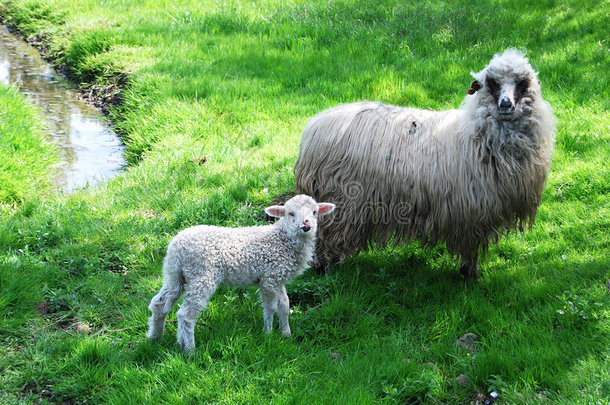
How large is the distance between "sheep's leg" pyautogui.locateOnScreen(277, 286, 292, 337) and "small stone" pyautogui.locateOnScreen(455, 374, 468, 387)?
109 cm

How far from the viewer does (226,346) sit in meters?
3.74

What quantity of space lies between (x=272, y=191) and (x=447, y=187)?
1930 millimetres

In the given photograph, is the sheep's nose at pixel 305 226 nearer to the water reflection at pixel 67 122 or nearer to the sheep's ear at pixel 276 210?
the sheep's ear at pixel 276 210

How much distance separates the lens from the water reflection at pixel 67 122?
7.07m

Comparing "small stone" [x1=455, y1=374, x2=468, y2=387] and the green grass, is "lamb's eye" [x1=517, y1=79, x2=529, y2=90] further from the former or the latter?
the green grass

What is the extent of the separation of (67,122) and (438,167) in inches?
227

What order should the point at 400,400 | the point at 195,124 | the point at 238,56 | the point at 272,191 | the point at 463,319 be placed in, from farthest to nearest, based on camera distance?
1. the point at 238,56
2. the point at 195,124
3. the point at 272,191
4. the point at 463,319
5. the point at 400,400

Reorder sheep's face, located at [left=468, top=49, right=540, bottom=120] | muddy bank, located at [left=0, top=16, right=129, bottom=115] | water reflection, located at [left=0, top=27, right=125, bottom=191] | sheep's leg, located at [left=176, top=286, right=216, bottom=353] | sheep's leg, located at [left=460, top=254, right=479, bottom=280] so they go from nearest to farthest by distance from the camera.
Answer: sheep's leg, located at [left=176, top=286, right=216, bottom=353], sheep's face, located at [left=468, top=49, right=540, bottom=120], sheep's leg, located at [left=460, top=254, right=479, bottom=280], water reflection, located at [left=0, top=27, right=125, bottom=191], muddy bank, located at [left=0, top=16, right=129, bottom=115]

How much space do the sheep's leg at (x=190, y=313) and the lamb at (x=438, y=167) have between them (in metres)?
1.50

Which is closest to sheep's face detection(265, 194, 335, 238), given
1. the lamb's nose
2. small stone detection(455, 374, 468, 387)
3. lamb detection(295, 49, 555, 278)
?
lamb detection(295, 49, 555, 278)

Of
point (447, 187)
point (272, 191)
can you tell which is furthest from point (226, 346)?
point (272, 191)

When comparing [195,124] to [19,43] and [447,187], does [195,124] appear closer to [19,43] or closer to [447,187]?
[447,187]

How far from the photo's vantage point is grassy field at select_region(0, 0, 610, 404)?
11.8 feet

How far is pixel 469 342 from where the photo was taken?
13.3 feet
